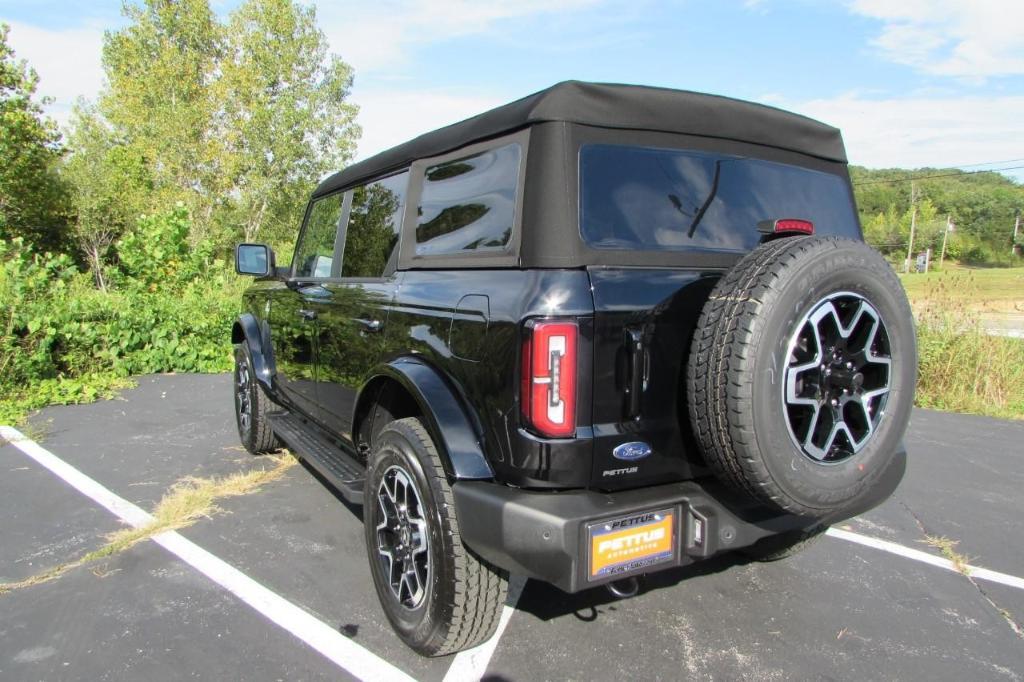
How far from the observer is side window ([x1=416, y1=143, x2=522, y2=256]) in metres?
2.36

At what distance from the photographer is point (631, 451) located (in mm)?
2133

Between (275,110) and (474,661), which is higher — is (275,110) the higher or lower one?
the higher one

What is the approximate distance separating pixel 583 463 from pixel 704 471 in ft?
1.69

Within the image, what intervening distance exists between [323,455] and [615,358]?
2068 millimetres

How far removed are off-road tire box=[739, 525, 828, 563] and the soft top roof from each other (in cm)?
170

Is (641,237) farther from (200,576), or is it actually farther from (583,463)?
(200,576)

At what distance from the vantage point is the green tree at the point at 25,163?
90.4 feet

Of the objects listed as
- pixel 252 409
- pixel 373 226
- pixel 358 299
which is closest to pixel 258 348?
pixel 252 409

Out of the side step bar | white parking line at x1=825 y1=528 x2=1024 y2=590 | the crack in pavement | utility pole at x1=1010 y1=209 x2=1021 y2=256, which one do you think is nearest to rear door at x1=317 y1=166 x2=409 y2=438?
the side step bar

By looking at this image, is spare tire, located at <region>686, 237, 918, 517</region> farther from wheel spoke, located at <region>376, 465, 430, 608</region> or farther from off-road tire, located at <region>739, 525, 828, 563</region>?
wheel spoke, located at <region>376, 465, 430, 608</region>

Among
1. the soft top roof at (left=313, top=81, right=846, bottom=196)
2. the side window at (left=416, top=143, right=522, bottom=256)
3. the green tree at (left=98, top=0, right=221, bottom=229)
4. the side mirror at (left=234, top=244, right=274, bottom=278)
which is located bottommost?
the side mirror at (left=234, top=244, right=274, bottom=278)

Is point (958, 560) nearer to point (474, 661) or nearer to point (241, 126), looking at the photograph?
point (474, 661)

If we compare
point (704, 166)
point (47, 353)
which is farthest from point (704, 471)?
point (47, 353)

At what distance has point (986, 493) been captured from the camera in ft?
14.5
